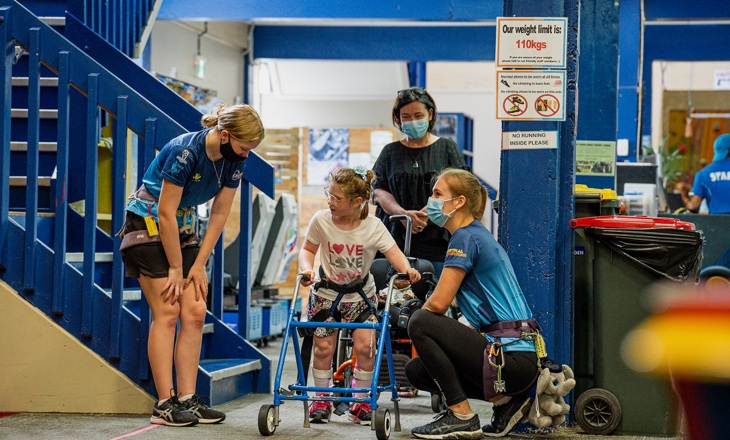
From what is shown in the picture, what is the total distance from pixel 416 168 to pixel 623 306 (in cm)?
145

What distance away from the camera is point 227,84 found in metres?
14.7

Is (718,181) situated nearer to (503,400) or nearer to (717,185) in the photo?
(717,185)

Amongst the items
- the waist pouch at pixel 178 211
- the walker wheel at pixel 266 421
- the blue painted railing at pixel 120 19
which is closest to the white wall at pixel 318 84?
the blue painted railing at pixel 120 19

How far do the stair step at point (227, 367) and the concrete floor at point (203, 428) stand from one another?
18cm

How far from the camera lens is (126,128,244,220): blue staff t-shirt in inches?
194

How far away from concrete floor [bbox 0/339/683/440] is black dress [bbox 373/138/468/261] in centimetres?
90

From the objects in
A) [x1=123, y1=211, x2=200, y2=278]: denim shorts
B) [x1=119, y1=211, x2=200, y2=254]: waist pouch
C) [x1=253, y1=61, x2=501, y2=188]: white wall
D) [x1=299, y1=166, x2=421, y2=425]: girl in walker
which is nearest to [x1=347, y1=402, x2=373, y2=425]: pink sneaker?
[x1=299, y1=166, x2=421, y2=425]: girl in walker

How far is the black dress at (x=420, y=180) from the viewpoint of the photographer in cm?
588

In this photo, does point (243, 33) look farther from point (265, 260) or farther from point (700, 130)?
point (700, 130)

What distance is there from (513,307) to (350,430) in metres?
0.97

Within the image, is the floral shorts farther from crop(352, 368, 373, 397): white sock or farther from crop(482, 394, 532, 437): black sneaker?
crop(482, 394, 532, 437): black sneaker

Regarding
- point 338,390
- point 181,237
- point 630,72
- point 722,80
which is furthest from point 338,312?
point 722,80

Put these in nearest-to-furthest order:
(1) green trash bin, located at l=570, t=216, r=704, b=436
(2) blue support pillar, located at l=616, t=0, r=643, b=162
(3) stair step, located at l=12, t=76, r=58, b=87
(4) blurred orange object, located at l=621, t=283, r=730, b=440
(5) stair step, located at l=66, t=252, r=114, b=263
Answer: (4) blurred orange object, located at l=621, t=283, r=730, b=440, (1) green trash bin, located at l=570, t=216, r=704, b=436, (5) stair step, located at l=66, t=252, r=114, b=263, (3) stair step, located at l=12, t=76, r=58, b=87, (2) blue support pillar, located at l=616, t=0, r=643, b=162

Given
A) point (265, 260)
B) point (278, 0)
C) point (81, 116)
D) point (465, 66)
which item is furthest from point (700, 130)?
point (81, 116)
